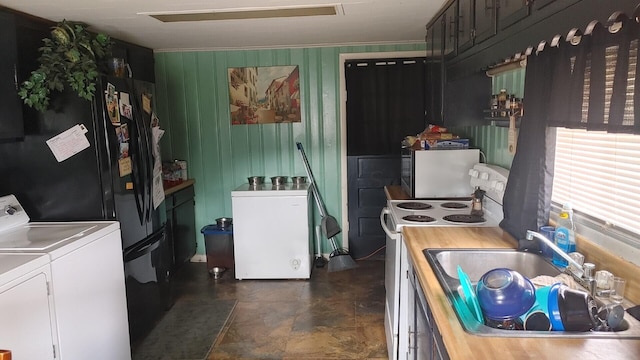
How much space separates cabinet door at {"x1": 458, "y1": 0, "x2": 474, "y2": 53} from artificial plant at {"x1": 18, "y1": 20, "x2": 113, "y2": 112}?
195 cm

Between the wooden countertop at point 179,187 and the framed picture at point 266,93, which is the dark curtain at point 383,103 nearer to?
the framed picture at point 266,93

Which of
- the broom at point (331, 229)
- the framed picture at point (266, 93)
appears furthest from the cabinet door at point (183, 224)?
the broom at point (331, 229)

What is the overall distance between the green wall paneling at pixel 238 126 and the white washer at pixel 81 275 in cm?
192

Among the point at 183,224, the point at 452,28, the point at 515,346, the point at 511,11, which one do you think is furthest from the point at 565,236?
the point at 183,224

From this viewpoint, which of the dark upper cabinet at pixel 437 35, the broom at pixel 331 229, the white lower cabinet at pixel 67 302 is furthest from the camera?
the broom at pixel 331 229

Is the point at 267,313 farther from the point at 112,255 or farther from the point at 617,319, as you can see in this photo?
the point at 617,319

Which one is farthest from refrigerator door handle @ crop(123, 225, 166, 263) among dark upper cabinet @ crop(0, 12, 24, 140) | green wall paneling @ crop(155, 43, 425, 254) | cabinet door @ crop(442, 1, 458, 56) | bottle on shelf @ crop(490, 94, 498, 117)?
bottle on shelf @ crop(490, 94, 498, 117)

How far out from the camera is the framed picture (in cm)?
422

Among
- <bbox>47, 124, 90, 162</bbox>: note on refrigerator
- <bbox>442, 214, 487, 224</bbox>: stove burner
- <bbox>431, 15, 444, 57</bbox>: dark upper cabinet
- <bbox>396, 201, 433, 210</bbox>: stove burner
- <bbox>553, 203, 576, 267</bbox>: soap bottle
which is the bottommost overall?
<bbox>442, 214, 487, 224</bbox>: stove burner

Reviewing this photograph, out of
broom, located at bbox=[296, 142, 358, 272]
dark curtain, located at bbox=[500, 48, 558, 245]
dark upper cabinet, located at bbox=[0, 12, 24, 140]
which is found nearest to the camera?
dark curtain, located at bbox=[500, 48, 558, 245]

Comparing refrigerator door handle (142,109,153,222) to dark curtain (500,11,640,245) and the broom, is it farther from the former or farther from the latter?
dark curtain (500,11,640,245)

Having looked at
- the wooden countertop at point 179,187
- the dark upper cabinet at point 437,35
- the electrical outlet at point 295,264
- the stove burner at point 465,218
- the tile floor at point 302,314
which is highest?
the dark upper cabinet at point 437,35

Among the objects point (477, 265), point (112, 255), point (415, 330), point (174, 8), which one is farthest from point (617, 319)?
point (174, 8)

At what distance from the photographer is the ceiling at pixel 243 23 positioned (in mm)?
2467
